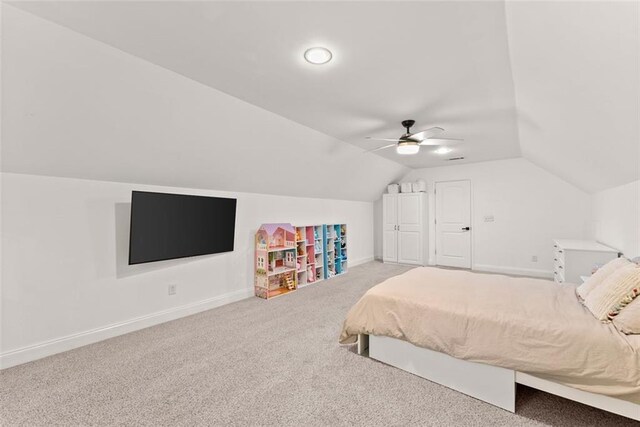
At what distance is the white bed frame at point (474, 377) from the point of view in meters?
1.63

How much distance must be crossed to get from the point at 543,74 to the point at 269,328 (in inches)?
135

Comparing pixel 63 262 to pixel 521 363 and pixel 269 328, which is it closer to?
pixel 269 328

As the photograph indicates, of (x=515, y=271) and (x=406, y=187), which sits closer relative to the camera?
(x=515, y=271)

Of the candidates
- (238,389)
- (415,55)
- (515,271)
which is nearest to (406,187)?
(515,271)

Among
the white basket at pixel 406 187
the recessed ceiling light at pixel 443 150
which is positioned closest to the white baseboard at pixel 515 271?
the white basket at pixel 406 187

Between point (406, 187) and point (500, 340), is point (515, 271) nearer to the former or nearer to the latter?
point (406, 187)

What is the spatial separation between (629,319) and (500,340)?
70 cm

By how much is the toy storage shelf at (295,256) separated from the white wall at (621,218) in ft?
13.6

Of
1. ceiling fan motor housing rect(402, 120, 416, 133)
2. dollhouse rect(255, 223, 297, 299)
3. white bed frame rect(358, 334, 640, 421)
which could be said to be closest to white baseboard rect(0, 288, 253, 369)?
dollhouse rect(255, 223, 297, 299)

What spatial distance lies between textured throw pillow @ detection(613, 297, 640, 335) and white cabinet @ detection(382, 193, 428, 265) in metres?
4.80

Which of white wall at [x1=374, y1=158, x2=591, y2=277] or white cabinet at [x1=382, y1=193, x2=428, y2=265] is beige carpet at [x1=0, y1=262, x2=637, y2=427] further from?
white wall at [x1=374, y1=158, x2=591, y2=277]

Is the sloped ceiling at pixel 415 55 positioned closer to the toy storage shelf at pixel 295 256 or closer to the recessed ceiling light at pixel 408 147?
the recessed ceiling light at pixel 408 147

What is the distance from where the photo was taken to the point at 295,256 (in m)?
4.73

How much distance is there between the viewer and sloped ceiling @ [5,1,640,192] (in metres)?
1.52
